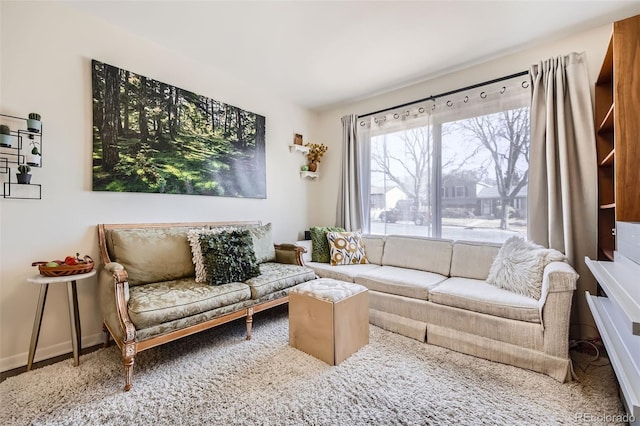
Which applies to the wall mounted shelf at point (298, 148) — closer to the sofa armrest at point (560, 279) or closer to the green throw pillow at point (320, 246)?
the green throw pillow at point (320, 246)

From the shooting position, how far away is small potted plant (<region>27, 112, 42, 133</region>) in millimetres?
1916

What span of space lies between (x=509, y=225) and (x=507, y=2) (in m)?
1.83

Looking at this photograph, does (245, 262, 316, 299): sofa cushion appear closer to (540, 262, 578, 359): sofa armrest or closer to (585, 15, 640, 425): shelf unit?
(540, 262, 578, 359): sofa armrest

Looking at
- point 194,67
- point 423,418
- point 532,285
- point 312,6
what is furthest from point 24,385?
point 532,285

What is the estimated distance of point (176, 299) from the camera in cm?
196

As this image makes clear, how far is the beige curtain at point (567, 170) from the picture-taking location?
89.2 inches

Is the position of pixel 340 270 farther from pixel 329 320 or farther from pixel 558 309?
pixel 558 309

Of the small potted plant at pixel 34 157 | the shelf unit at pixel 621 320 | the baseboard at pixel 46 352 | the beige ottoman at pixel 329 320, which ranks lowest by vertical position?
the baseboard at pixel 46 352

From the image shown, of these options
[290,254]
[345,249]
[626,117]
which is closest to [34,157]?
[290,254]

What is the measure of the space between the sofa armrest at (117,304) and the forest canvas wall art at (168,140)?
85cm

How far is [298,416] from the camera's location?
1.48 metres

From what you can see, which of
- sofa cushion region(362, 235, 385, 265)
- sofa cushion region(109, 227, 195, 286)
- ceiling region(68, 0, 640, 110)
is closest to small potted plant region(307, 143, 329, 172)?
ceiling region(68, 0, 640, 110)

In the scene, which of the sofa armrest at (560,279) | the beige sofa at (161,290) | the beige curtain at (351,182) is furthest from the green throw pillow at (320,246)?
the sofa armrest at (560,279)

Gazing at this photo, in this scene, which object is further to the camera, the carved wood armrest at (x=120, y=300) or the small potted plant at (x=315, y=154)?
the small potted plant at (x=315, y=154)
